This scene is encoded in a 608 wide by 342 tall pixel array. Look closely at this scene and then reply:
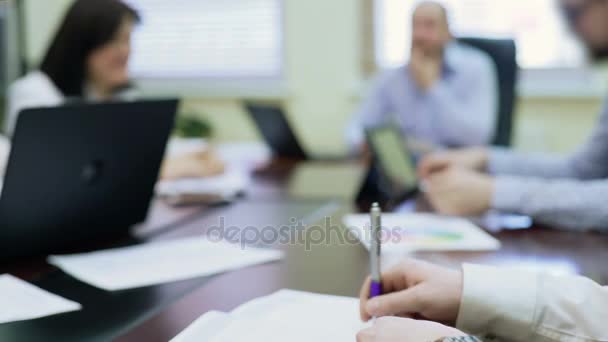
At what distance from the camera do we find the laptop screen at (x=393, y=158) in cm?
132

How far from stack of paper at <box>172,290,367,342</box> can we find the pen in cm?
4

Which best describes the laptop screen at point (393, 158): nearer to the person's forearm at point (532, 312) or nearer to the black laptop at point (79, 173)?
the black laptop at point (79, 173)

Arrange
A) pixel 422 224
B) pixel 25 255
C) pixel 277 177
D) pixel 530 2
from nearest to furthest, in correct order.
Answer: pixel 25 255, pixel 422 224, pixel 277 177, pixel 530 2

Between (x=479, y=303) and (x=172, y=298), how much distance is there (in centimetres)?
37

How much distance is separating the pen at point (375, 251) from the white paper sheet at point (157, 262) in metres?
0.28

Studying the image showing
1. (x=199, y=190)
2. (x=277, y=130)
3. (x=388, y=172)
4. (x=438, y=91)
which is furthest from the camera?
(x=438, y=91)

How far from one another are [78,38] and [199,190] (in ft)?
2.26

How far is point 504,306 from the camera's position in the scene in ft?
2.18

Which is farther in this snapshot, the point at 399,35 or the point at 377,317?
the point at 399,35

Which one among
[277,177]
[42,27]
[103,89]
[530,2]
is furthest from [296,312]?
[42,27]

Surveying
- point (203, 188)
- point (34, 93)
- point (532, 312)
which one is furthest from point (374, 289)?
point (34, 93)

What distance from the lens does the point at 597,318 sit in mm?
662

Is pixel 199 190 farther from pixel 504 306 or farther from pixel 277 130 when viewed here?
pixel 504 306

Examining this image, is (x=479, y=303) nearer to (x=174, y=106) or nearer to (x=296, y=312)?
(x=296, y=312)
